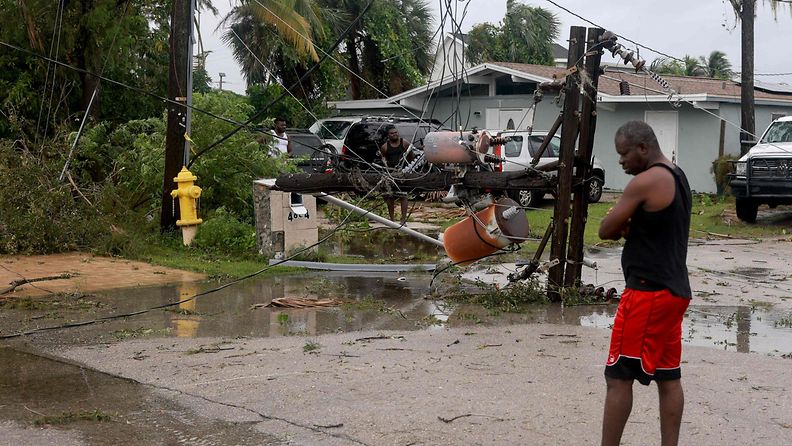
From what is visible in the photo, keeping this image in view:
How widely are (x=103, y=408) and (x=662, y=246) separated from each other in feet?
13.0

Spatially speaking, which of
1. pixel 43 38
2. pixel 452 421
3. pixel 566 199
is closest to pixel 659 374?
pixel 452 421

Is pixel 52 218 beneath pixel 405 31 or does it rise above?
beneath

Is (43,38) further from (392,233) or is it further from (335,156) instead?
(335,156)

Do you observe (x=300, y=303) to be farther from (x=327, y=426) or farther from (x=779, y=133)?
(x=779, y=133)

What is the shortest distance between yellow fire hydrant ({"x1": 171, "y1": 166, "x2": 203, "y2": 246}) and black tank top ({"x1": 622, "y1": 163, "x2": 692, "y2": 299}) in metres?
10.8

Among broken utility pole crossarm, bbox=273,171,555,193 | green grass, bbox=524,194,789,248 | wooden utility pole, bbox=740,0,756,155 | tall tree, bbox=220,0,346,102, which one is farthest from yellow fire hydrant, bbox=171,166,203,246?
tall tree, bbox=220,0,346,102

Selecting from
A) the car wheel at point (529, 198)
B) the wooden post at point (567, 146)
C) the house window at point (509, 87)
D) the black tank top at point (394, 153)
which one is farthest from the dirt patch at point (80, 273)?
the house window at point (509, 87)

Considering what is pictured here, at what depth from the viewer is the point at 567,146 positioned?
1030 centimetres

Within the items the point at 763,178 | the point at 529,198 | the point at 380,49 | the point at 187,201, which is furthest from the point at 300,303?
the point at 380,49

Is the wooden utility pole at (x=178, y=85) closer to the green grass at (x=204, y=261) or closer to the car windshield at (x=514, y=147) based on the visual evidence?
the green grass at (x=204, y=261)

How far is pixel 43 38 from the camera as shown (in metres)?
20.4

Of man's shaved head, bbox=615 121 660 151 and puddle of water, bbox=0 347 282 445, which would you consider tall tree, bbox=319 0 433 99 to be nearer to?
puddle of water, bbox=0 347 282 445

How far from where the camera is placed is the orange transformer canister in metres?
10.4

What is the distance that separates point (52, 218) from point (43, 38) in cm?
741
